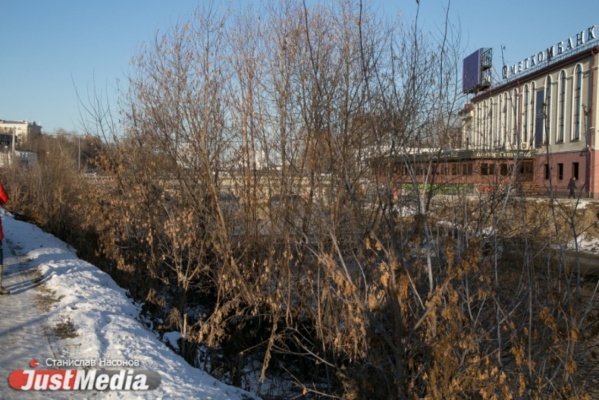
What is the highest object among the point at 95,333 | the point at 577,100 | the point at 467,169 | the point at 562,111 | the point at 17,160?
the point at 577,100

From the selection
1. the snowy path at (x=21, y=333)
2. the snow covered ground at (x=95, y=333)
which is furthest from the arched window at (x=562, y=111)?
the snowy path at (x=21, y=333)

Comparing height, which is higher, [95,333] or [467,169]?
[467,169]

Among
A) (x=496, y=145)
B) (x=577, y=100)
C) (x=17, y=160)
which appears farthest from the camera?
(x=577, y=100)

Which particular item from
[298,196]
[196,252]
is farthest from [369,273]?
[196,252]

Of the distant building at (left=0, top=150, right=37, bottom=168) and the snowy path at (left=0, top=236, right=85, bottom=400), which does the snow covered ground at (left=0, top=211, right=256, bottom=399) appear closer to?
the snowy path at (left=0, top=236, right=85, bottom=400)

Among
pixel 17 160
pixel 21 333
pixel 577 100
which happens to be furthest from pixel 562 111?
pixel 21 333

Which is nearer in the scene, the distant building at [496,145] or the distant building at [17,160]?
the distant building at [496,145]

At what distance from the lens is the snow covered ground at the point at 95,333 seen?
16.5 ft

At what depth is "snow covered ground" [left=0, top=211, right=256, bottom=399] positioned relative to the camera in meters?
5.04

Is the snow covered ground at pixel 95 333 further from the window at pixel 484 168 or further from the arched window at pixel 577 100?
the arched window at pixel 577 100

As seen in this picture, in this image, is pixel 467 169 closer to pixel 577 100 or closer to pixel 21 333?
pixel 21 333

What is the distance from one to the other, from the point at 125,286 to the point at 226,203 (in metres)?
2.63

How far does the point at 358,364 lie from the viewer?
6234 mm

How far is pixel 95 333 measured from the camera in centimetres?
599
